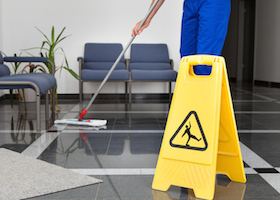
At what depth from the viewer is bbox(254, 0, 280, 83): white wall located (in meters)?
7.09

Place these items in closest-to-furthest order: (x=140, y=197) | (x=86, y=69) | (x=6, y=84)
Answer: (x=140, y=197) < (x=6, y=84) < (x=86, y=69)

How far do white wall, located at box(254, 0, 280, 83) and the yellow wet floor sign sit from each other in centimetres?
602

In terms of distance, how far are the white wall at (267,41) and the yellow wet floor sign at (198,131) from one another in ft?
19.7

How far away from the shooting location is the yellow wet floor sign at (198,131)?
1.38 metres

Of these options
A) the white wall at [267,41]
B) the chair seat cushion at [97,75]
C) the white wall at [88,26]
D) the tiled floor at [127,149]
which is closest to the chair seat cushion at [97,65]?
the white wall at [88,26]

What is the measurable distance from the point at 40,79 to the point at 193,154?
5.68 feet

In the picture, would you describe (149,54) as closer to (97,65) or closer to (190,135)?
(97,65)

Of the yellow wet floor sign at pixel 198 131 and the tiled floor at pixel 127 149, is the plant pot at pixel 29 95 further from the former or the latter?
the yellow wet floor sign at pixel 198 131

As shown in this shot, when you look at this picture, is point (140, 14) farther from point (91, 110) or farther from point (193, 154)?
point (193, 154)

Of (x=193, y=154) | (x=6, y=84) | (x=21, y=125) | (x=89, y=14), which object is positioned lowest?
(x=21, y=125)

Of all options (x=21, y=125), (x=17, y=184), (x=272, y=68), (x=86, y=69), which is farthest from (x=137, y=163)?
(x=272, y=68)

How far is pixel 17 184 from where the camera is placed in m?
1.49

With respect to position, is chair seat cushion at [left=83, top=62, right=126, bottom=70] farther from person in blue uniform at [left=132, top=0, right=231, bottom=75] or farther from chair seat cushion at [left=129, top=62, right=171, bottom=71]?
person in blue uniform at [left=132, top=0, right=231, bottom=75]

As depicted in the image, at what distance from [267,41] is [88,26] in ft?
14.5
